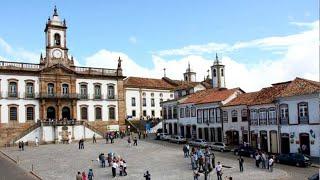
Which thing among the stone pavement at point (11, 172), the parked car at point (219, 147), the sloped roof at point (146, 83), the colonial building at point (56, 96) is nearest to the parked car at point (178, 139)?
the parked car at point (219, 147)

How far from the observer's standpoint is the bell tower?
196 ft

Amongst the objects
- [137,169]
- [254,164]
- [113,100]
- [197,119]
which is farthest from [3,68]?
[254,164]

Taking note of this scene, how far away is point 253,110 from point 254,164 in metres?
11.2

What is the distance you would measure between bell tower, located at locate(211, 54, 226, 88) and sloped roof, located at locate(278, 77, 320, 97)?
17.9 meters

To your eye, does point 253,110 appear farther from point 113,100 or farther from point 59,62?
point 59,62

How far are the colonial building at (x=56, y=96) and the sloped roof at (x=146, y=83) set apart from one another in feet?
35.2

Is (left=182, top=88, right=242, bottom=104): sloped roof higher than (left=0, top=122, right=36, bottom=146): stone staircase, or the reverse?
(left=182, top=88, right=242, bottom=104): sloped roof

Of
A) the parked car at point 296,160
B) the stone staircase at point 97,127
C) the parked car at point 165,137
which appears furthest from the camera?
the stone staircase at point 97,127

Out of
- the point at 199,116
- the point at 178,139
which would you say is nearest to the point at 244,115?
the point at 199,116

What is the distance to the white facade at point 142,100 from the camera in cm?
7476

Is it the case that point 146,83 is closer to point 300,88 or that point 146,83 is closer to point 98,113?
point 98,113

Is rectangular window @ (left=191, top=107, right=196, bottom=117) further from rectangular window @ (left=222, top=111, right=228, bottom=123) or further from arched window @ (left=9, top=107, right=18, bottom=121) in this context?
arched window @ (left=9, top=107, right=18, bottom=121)

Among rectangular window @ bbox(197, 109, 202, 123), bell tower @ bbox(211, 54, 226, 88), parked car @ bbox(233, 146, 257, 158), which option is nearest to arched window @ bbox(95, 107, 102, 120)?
rectangular window @ bbox(197, 109, 202, 123)

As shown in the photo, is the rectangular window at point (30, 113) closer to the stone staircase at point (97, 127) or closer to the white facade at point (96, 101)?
the white facade at point (96, 101)
